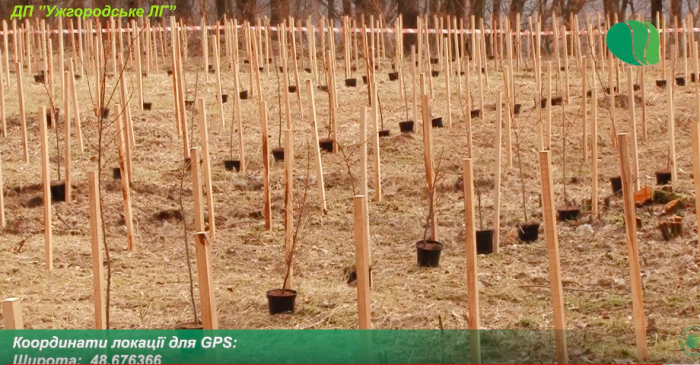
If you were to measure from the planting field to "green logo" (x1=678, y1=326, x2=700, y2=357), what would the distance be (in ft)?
0.13

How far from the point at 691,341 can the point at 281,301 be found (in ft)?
5.01

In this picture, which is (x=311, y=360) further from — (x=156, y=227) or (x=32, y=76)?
(x=32, y=76)

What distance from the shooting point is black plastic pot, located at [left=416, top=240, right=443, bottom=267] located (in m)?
4.30

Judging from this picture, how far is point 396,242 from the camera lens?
4.99 metres

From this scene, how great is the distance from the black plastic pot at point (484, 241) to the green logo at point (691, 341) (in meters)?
1.49

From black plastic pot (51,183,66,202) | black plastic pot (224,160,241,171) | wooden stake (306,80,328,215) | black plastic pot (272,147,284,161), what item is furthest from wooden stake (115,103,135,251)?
black plastic pot (272,147,284,161)

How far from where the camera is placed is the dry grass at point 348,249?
11.7 ft

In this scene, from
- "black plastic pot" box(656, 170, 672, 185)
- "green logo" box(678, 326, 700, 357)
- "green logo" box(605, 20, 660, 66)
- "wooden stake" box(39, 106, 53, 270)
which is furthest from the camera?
"black plastic pot" box(656, 170, 672, 185)

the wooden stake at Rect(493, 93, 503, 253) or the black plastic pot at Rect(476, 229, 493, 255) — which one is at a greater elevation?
the wooden stake at Rect(493, 93, 503, 253)

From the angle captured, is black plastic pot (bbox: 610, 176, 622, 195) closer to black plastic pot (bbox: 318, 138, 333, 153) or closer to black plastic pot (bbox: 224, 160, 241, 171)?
black plastic pot (bbox: 318, 138, 333, 153)

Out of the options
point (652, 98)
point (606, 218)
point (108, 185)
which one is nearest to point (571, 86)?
point (652, 98)

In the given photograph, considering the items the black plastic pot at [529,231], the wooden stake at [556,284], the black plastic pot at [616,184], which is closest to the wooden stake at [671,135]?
the black plastic pot at [616,184]

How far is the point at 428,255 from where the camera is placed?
14.2 feet

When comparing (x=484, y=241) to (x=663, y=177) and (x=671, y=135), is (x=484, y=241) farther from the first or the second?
(x=663, y=177)
